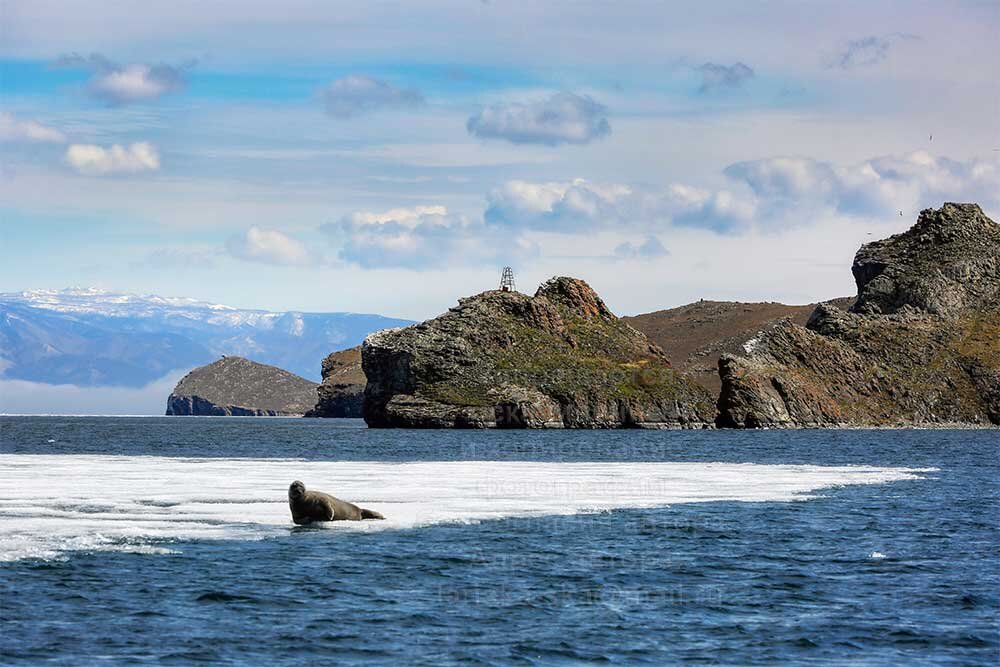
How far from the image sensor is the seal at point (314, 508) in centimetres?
4172

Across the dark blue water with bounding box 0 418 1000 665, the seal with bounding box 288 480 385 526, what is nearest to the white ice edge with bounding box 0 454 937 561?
the seal with bounding box 288 480 385 526

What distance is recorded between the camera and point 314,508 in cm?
4212

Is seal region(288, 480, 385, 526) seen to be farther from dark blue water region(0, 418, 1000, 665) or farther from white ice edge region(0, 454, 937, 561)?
dark blue water region(0, 418, 1000, 665)

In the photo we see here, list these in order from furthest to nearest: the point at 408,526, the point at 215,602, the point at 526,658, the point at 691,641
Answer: the point at 408,526 < the point at 215,602 < the point at 691,641 < the point at 526,658

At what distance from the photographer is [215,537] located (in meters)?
38.2

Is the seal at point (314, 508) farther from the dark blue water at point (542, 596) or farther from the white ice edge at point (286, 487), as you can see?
the dark blue water at point (542, 596)

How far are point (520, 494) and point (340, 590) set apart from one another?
24.8 meters

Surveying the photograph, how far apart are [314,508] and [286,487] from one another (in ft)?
49.2

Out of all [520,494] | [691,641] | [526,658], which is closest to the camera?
[526,658]

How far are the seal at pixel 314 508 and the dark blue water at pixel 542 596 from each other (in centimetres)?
254

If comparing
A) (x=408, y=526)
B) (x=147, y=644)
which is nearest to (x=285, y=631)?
(x=147, y=644)

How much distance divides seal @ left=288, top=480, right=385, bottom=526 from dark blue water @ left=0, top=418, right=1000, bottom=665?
2.54 meters

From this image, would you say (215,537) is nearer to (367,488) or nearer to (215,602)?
(215,602)

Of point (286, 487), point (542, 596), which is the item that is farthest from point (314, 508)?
point (286, 487)
